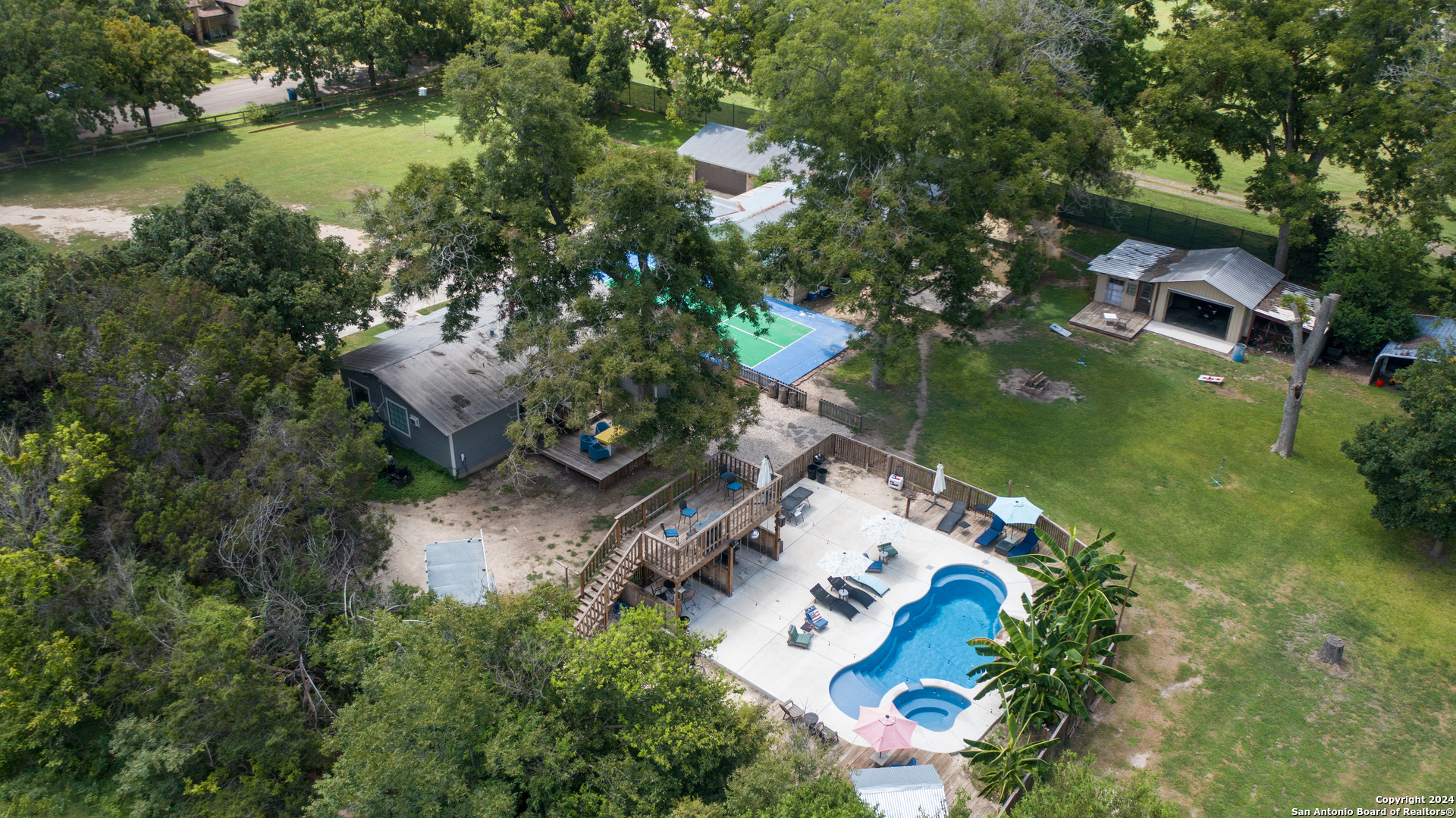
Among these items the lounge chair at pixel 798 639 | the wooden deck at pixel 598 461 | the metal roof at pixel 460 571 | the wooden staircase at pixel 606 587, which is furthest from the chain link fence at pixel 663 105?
the lounge chair at pixel 798 639

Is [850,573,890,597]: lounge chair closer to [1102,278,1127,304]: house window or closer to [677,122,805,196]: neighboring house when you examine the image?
[1102,278,1127,304]: house window

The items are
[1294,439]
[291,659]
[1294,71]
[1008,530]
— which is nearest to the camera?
[291,659]

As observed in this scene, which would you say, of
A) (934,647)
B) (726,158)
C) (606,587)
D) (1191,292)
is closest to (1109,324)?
(1191,292)

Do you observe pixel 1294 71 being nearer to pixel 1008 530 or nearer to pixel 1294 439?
pixel 1294 439

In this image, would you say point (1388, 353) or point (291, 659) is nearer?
point (291, 659)

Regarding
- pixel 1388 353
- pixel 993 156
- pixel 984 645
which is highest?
pixel 993 156

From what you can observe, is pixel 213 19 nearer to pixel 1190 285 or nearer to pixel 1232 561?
pixel 1190 285

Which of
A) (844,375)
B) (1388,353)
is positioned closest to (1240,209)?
(1388,353)
